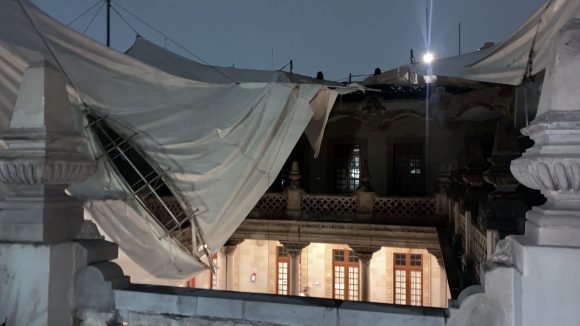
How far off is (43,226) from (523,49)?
21.3 ft

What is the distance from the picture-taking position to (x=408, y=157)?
61.0ft

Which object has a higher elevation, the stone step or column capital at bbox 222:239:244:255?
the stone step

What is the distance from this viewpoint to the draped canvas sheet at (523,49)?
480 cm

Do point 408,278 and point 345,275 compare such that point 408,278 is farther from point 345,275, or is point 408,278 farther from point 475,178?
point 475,178

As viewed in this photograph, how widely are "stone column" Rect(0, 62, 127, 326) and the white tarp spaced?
220 centimetres

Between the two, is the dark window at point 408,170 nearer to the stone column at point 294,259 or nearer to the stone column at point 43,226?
the stone column at point 294,259

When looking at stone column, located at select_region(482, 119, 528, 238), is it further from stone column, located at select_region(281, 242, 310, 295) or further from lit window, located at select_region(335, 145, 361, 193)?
lit window, located at select_region(335, 145, 361, 193)

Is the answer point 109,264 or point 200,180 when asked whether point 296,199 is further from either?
point 109,264

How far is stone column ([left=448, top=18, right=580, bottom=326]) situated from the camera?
2.66m

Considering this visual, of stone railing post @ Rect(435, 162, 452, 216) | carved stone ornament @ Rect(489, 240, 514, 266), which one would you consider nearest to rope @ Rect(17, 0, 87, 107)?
carved stone ornament @ Rect(489, 240, 514, 266)

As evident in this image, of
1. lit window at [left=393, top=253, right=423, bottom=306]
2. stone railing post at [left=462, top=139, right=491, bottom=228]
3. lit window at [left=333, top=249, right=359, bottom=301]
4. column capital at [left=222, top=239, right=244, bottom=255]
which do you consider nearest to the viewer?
stone railing post at [left=462, top=139, right=491, bottom=228]

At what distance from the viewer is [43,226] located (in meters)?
3.57

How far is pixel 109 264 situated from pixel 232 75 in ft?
28.0

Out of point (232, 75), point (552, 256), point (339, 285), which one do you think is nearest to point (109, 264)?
point (552, 256)
